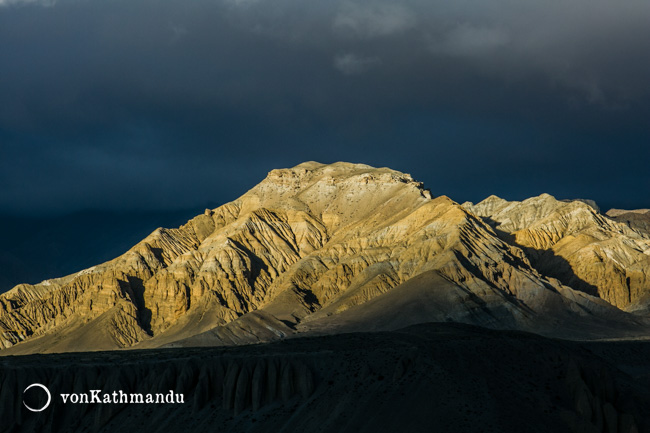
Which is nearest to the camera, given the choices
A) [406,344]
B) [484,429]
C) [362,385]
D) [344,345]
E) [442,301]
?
[484,429]

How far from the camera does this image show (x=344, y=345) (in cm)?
7194

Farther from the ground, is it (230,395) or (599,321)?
(599,321)

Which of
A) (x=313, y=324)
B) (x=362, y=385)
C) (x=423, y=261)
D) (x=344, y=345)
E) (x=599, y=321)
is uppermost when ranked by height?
(x=423, y=261)

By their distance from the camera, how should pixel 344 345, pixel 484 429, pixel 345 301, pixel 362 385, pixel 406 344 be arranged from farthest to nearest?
pixel 345 301
pixel 344 345
pixel 406 344
pixel 362 385
pixel 484 429

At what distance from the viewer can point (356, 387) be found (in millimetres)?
61906

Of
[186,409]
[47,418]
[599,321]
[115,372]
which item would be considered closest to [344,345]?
[186,409]

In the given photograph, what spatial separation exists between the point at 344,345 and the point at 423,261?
366 ft

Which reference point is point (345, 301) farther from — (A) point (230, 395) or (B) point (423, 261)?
(A) point (230, 395)

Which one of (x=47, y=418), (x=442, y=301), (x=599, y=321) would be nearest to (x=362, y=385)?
(x=47, y=418)

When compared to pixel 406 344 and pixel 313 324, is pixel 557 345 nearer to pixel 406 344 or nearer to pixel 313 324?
pixel 406 344

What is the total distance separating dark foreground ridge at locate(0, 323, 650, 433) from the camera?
55500 mm

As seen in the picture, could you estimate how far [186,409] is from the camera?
6819 centimetres

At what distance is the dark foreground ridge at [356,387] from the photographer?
55.5 meters

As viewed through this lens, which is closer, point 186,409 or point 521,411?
point 521,411
